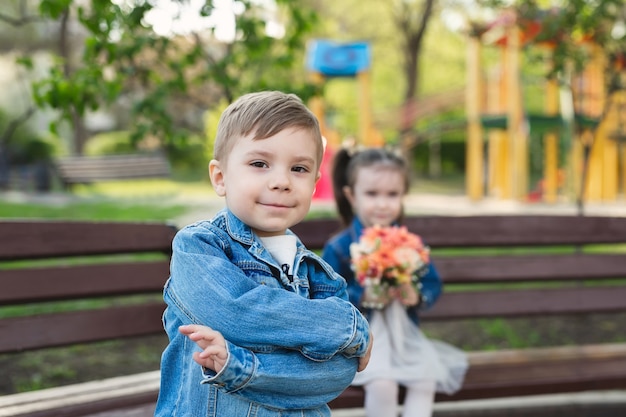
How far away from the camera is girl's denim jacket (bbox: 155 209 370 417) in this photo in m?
1.77

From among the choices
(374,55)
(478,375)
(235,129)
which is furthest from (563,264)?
(374,55)

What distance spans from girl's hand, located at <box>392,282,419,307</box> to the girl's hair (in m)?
0.55

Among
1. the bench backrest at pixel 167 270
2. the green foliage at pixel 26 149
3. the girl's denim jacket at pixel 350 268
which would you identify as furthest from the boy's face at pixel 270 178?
the green foliage at pixel 26 149

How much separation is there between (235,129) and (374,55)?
22.5m

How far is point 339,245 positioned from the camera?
3.36m

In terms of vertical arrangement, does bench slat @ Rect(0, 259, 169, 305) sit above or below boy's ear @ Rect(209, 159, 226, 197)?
below

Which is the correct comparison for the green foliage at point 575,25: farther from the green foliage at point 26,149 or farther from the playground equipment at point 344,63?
the green foliage at point 26,149

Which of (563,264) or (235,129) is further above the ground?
(235,129)

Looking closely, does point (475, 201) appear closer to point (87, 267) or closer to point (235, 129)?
point (87, 267)

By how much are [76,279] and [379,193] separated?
140 cm

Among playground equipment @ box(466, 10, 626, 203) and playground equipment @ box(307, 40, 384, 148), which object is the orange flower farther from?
playground equipment @ box(307, 40, 384, 148)

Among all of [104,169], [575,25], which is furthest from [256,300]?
[104,169]

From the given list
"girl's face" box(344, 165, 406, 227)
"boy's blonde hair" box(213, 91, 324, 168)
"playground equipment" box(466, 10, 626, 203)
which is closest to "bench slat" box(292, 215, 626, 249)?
"girl's face" box(344, 165, 406, 227)

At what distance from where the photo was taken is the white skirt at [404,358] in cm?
305
